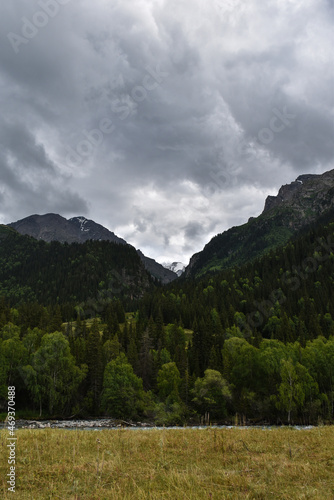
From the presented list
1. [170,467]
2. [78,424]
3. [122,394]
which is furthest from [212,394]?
[170,467]

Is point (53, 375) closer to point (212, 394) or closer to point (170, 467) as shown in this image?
point (212, 394)

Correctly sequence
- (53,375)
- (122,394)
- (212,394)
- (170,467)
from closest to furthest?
1. (170,467)
2. (122,394)
3. (212,394)
4. (53,375)

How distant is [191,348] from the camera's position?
10619 cm

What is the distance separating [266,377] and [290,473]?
77.1 metres

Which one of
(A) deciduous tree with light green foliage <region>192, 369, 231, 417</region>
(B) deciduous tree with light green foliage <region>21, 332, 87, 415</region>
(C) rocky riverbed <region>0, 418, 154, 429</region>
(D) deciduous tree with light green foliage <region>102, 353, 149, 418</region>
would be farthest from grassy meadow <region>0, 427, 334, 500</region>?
(B) deciduous tree with light green foliage <region>21, 332, 87, 415</region>

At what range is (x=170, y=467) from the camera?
425 inches

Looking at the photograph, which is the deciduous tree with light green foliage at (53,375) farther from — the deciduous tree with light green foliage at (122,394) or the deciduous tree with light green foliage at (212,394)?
the deciduous tree with light green foliage at (212,394)

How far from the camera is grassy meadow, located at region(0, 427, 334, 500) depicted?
8414 mm

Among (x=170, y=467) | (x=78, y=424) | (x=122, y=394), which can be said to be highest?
(x=170, y=467)

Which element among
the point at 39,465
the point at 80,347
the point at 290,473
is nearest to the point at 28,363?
the point at 80,347

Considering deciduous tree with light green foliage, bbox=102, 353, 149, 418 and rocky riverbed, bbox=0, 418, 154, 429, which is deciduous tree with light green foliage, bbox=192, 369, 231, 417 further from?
rocky riverbed, bbox=0, 418, 154, 429

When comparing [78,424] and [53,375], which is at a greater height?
[53,375]

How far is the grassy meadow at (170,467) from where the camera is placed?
841cm

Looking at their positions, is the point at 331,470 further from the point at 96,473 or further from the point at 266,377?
the point at 266,377
